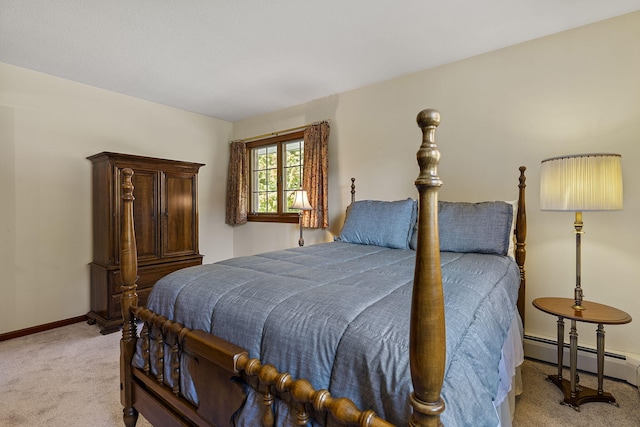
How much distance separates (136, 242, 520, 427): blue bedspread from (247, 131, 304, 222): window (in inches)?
99.6

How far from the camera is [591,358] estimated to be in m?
2.21

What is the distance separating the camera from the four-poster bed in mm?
626

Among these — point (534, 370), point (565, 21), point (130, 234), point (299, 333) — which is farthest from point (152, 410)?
point (565, 21)

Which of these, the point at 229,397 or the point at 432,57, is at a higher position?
the point at 432,57

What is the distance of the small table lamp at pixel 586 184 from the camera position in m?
1.77

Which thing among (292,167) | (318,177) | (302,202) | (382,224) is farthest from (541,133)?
(292,167)

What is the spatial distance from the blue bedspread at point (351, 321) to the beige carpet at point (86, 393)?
692mm

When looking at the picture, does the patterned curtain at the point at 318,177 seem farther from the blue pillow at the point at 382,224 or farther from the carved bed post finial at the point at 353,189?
the blue pillow at the point at 382,224

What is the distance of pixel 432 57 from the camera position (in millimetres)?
2771

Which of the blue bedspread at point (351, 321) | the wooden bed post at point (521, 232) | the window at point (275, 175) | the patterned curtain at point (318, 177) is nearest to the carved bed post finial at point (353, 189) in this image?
the patterned curtain at point (318, 177)

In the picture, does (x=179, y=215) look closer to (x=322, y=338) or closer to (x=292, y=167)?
(x=292, y=167)

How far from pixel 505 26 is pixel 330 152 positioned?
199 centimetres

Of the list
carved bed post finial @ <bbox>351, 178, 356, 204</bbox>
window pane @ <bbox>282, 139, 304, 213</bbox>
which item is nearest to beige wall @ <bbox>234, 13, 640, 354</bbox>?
carved bed post finial @ <bbox>351, 178, 356, 204</bbox>

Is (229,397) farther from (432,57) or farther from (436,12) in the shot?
(432,57)
